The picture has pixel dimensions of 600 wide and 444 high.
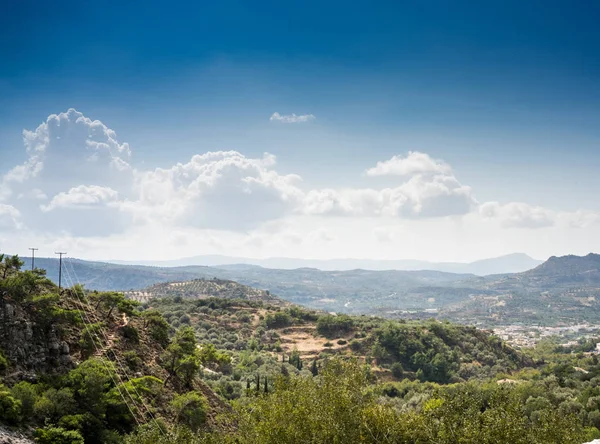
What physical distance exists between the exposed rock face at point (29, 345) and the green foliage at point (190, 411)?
26.5ft

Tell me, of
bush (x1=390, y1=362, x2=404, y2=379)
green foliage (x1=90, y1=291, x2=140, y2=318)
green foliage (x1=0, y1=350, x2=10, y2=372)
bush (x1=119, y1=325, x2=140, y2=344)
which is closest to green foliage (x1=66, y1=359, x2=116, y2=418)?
green foliage (x1=0, y1=350, x2=10, y2=372)

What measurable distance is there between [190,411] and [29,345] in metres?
12.0

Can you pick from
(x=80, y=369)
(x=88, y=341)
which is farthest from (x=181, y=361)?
(x=80, y=369)

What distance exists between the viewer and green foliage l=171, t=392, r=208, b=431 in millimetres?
30438

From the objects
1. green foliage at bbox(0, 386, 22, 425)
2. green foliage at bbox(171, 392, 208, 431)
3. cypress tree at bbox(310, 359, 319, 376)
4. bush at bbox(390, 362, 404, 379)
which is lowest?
bush at bbox(390, 362, 404, 379)

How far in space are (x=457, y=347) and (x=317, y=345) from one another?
33484 millimetres

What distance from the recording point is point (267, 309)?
119m

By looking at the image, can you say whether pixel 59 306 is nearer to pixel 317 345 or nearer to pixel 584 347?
pixel 317 345

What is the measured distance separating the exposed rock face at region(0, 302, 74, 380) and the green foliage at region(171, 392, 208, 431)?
8.08 metres

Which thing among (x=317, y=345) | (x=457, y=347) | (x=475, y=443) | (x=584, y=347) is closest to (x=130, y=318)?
(x=475, y=443)

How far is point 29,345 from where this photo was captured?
27.1 metres

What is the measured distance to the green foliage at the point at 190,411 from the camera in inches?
1198

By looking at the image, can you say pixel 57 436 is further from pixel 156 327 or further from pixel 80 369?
pixel 156 327

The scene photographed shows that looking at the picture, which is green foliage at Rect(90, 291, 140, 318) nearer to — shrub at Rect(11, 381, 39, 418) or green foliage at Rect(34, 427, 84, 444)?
shrub at Rect(11, 381, 39, 418)
